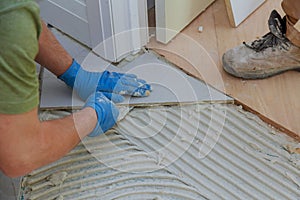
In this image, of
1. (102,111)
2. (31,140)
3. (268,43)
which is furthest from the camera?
(268,43)

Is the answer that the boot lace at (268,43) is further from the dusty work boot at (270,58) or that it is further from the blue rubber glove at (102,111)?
the blue rubber glove at (102,111)

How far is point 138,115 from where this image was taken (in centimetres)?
145

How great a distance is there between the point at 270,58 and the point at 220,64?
0.17m

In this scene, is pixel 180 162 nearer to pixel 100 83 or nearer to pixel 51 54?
pixel 100 83

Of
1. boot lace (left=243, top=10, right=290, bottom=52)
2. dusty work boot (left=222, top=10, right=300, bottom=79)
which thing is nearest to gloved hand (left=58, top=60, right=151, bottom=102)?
dusty work boot (left=222, top=10, right=300, bottom=79)

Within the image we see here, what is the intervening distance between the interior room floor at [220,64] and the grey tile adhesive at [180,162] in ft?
0.20

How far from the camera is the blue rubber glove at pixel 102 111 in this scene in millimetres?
1317

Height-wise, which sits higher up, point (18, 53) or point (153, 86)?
point (18, 53)

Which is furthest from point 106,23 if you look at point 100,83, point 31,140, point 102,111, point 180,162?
point 31,140

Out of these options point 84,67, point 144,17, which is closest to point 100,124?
point 84,67

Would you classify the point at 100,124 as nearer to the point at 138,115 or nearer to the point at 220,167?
the point at 138,115

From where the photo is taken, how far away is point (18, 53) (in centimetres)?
84

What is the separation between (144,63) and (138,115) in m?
0.24

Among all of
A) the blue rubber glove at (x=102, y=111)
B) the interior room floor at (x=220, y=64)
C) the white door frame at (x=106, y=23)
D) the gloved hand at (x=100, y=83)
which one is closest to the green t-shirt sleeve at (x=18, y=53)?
the blue rubber glove at (x=102, y=111)
